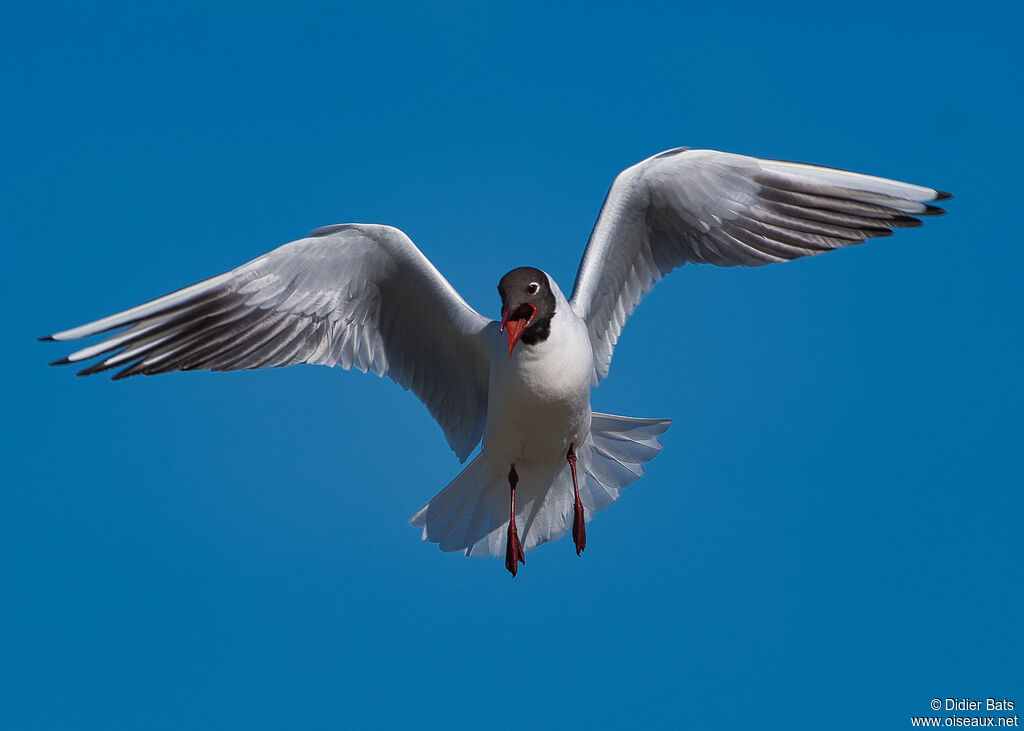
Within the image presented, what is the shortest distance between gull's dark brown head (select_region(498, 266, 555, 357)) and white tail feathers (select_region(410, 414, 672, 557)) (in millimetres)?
1063

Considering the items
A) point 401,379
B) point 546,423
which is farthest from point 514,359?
point 401,379

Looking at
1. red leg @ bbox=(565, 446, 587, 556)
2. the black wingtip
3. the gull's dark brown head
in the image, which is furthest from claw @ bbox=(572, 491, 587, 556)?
the black wingtip

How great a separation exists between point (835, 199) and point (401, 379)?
266cm

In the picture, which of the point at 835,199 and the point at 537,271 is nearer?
the point at 537,271

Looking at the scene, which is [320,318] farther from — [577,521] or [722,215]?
[722,215]

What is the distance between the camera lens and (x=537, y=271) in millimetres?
7203

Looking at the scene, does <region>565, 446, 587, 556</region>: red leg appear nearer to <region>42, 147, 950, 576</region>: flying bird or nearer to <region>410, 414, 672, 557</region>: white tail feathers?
<region>42, 147, 950, 576</region>: flying bird

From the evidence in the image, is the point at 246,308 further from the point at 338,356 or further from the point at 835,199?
the point at 835,199

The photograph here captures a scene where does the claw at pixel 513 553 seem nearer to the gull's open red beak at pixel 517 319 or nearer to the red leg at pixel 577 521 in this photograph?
the red leg at pixel 577 521

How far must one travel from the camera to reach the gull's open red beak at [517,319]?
7039 millimetres

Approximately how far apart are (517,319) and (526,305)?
9 cm

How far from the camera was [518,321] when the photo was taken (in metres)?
7.08

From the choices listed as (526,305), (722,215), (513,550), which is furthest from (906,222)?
(513,550)

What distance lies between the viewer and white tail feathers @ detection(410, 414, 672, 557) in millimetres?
8117
